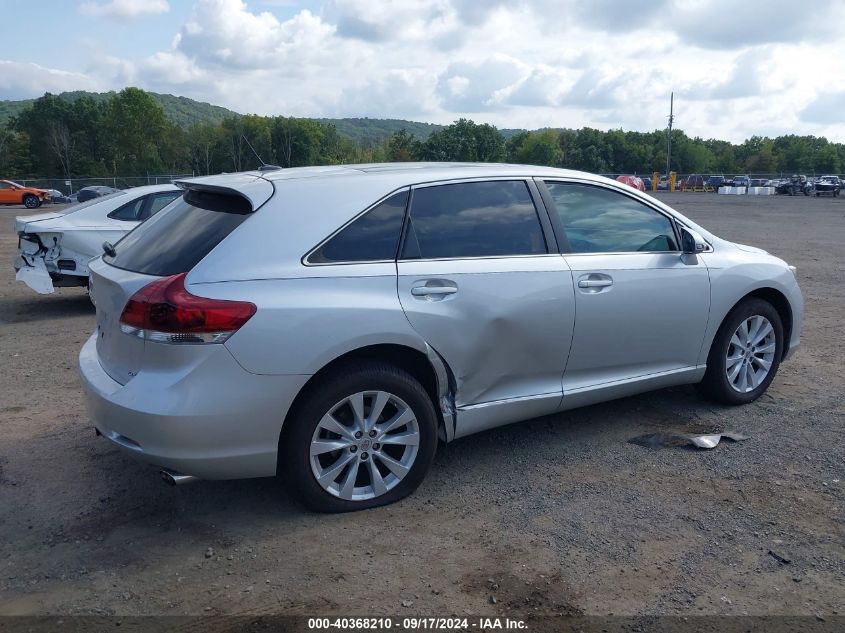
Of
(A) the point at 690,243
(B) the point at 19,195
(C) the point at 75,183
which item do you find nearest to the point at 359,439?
(A) the point at 690,243

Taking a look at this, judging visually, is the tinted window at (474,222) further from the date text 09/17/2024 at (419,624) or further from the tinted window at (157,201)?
the tinted window at (157,201)

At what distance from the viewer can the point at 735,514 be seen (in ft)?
13.0

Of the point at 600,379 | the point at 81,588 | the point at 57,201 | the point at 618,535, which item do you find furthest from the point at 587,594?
the point at 57,201

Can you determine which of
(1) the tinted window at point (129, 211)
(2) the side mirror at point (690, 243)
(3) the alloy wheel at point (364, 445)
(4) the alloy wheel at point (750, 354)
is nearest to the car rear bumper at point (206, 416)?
(3) the alloy wheel at point (364, 445)

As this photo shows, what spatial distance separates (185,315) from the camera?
3.50 metres

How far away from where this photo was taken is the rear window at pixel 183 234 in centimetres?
377

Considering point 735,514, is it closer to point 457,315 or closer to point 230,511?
point 457,315

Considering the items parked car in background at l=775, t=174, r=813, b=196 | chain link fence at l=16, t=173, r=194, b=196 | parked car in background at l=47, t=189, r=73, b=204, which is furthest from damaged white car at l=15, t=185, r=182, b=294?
parked car in background at l=775, t=174, r=813, b=196

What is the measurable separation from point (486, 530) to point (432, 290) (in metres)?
1.25

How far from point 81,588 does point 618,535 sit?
8.03ft

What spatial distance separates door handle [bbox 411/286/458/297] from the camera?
13.2 ft

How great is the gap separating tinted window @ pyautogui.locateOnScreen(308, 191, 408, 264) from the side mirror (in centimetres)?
209

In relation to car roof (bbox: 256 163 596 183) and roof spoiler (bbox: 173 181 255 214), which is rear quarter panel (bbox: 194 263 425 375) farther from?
car roof (bbox: 256 163 596 183)

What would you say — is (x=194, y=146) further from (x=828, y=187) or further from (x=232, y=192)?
(x=232, y=192)
